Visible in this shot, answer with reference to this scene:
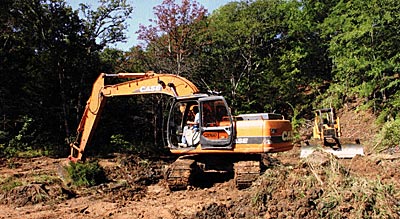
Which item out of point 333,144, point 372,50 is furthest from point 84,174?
point 372,50

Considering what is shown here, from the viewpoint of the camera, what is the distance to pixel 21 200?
7.31 metres

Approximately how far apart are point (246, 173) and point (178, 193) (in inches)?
58.1

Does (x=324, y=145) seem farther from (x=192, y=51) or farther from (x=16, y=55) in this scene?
(x=16, y=55)

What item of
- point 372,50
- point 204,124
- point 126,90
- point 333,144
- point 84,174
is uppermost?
point 372,50

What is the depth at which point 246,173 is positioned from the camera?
7.47 meters

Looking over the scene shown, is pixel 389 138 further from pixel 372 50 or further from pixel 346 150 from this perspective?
pixel 372 50

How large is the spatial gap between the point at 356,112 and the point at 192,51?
26.4ft

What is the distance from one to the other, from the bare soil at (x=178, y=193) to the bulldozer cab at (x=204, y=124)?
3.22ft

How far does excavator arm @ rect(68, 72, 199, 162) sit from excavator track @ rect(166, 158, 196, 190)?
1.57 metres

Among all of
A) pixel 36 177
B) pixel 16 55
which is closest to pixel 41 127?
pixel 16 55

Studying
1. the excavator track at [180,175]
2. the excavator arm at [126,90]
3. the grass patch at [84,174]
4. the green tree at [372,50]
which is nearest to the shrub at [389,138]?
the green tree at [372,50]

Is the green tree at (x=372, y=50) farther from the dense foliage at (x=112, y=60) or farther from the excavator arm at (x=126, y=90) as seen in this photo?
the excavator arm at (x=126, y=90)

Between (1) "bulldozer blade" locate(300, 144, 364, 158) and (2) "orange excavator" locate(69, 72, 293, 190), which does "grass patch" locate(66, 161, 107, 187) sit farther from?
(1) "bulldozer blade" locate(300, 144, 364, 158)

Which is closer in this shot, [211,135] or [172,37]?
[211,135]
